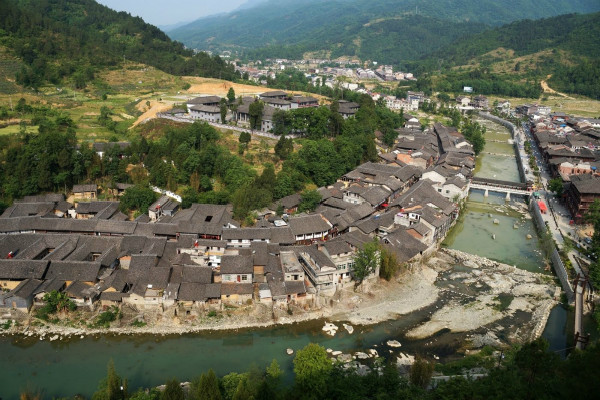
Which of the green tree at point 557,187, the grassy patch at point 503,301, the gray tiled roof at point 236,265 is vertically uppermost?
the gray tiled roof at point 236,265

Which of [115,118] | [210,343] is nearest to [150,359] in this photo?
[210,343]

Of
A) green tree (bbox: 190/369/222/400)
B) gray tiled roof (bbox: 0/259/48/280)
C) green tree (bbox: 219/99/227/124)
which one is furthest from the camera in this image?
green tree (bbox: 219/99/227/124)

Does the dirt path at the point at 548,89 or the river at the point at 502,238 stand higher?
the dirt path at the point at 548,89

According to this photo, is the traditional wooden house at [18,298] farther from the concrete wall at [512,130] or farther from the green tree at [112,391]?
the concrete wall at [512,130]

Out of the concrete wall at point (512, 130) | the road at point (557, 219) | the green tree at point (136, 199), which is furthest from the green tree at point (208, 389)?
the concrete wall at point (512, 130)

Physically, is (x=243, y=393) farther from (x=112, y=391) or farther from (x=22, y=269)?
(x=22, y=269)

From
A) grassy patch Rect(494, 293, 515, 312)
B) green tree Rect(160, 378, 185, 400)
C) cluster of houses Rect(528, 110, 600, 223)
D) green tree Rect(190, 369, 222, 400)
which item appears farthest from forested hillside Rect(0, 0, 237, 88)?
grassy patch Rect(494, 293, 515, 312)

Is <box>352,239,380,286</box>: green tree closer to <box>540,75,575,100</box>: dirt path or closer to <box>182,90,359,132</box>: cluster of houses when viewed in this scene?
<box>182,90,359,132</box>: cluster of houses
